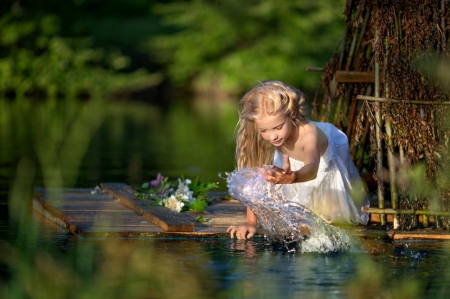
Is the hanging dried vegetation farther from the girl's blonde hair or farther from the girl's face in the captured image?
the girl's face

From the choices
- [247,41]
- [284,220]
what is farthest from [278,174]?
[247,41]

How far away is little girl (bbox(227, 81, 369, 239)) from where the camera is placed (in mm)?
5949

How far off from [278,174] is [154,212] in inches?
68.0

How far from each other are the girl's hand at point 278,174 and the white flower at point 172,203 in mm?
1847

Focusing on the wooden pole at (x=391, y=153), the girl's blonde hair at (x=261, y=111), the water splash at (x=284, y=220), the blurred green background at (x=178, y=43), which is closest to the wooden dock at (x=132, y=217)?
the wooden pole at (x=391, y=153)

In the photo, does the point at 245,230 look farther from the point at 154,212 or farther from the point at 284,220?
the point at 154,212

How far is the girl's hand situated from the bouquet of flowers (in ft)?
6.06

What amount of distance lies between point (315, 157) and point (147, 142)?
388 inches

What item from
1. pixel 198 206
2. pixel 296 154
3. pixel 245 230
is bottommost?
pixel 245 230

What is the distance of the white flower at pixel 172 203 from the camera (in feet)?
23.8

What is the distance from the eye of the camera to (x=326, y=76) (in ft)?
25.3

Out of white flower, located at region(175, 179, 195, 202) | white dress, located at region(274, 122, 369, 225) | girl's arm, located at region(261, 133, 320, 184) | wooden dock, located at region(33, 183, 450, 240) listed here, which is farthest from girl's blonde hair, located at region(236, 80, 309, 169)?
white flower, located at region(175, 179, 195, 202)

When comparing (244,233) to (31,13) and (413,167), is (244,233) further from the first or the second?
(31,13)

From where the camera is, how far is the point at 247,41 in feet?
136
